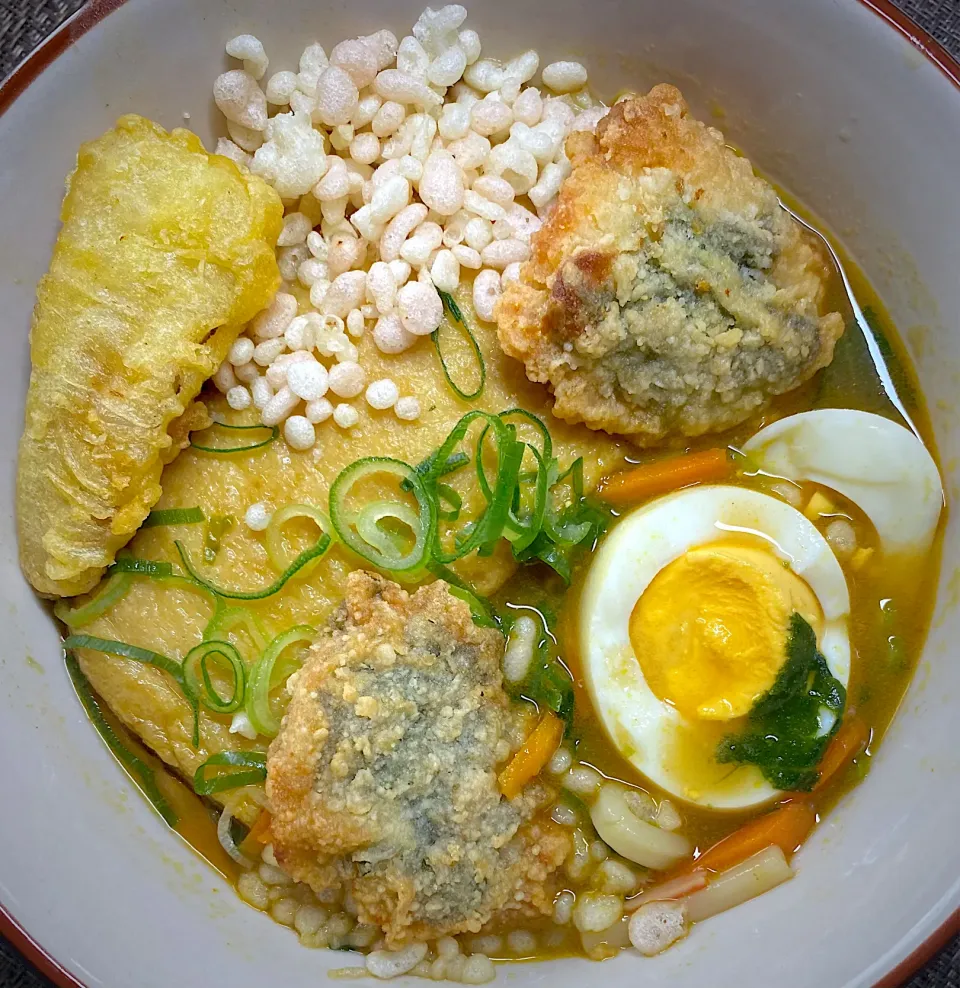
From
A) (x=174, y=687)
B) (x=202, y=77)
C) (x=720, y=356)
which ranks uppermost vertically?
(x=720, y=356)

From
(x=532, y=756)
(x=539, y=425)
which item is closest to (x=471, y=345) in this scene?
(x=539, y=425)

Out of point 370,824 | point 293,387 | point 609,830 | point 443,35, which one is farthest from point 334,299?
point 609,830

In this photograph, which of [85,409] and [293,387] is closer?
[85,409]

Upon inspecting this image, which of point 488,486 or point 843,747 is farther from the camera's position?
point 843,747

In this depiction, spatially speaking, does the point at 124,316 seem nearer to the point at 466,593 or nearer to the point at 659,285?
the point at 466,593

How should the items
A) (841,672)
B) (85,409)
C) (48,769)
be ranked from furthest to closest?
1. (841,672)
2. (48,769)
3. (85,409)

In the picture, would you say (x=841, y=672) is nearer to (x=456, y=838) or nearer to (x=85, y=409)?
(x=456, y=838)

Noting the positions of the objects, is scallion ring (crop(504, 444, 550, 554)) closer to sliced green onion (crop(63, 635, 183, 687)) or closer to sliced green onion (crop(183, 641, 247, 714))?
sliced green onion (crop(183, 641, 247, 714))
